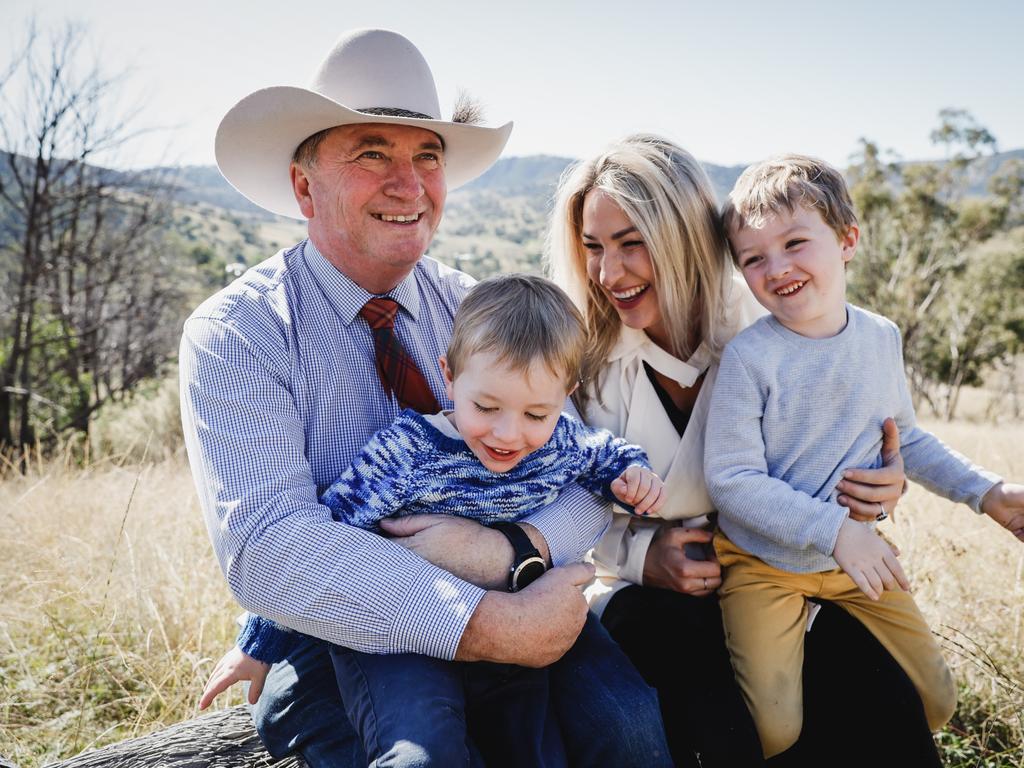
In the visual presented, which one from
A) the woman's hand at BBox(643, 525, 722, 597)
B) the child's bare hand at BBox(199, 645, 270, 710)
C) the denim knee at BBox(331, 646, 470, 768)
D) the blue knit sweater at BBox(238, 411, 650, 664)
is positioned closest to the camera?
the denim knee at BBox(331, 646, 470, 768)

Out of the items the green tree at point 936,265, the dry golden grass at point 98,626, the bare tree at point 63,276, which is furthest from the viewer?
the green tree at point 936,265

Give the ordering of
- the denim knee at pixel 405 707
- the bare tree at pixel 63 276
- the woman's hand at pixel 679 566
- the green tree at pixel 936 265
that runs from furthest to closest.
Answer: the green tree at pixel 936 265 → the bare tree at pixel 63 276 → the woman's hand at pixel 679 566 → the denim knee at pixel 405 707

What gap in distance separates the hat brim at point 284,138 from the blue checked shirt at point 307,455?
0.41 meters

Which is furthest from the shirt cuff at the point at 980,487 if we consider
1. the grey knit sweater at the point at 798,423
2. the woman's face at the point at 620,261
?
the woman's face at the point at 620,261

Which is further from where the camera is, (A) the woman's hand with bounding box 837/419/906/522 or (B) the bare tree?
(B) the bare tree

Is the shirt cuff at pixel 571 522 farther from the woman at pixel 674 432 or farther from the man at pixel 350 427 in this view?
the woman at pixel 674 432

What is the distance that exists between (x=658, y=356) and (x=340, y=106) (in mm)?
1395

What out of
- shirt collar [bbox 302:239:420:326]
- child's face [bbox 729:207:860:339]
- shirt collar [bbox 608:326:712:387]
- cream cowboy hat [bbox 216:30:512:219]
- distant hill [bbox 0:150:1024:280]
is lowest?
distant hill [bbox 0:150:1024:280]

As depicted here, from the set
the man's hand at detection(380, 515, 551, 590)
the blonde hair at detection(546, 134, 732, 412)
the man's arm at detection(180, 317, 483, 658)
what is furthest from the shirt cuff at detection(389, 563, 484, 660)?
the blonde hair at detection(546, 134, 732, 412)

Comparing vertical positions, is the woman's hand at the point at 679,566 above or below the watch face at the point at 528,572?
below

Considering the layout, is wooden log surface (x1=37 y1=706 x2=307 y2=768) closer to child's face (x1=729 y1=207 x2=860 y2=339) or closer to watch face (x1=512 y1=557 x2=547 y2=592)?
watch face (x1=512 y1=557 x2=547 y2=592)

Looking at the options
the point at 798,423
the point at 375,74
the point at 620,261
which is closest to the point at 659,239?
the point at 620,261

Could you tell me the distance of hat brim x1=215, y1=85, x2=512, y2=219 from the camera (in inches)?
97.5

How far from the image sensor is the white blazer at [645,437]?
2.62 meters
